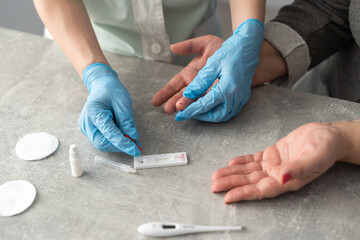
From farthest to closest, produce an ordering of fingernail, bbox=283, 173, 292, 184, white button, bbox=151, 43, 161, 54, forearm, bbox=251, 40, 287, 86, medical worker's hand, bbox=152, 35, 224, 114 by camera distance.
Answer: white button, bbox=151, 43, 161, 54 < forearm, bbox=251, 40, 287, 86 < medical worker's hand, bbox=152, 35, 224, 114 < fingernail, bbox=283, 173, 292, 184

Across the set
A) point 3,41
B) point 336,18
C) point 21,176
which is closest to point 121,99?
point 21,176

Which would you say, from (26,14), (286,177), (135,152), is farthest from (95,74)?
(26,14)

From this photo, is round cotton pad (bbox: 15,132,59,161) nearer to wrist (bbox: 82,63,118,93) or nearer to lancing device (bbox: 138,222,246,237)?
wrist (bbox: 82,63,118,93)

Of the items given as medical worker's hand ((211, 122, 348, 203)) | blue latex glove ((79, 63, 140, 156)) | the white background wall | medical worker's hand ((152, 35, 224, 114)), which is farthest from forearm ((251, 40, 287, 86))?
the white background wall

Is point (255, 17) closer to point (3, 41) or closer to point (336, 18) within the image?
point (336, 18)

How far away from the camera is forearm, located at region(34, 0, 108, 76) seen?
1.23 m

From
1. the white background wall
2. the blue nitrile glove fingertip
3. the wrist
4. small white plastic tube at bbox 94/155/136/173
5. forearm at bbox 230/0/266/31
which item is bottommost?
the white background wall

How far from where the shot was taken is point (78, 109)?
120 cm

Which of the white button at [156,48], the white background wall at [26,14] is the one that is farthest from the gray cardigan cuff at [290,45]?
the white background wall at [26,14]

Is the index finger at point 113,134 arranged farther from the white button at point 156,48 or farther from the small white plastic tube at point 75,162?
the white button at point 156,48

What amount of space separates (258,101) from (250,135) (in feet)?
0.57

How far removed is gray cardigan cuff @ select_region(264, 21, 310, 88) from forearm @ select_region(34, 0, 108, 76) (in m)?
0.64

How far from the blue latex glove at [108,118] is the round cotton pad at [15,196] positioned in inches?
8.6

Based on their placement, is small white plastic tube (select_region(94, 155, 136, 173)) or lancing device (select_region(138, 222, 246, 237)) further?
small white plastic tube (select_region(94, 155, 136, 173))
